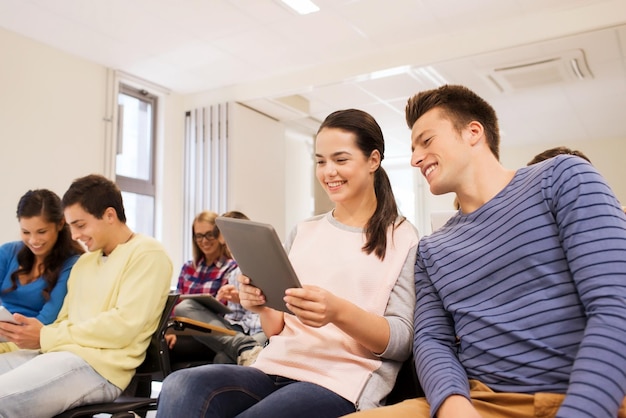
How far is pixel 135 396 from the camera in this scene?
1.83 m

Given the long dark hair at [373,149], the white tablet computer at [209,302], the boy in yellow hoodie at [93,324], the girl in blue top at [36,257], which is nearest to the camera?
the long dark hair at [373,149]

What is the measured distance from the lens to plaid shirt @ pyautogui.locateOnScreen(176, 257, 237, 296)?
322 cm

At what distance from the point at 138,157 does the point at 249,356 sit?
3434 millimetres

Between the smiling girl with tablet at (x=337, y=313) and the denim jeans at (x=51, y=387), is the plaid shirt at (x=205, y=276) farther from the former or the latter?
the smiling girl with tablet at (x=337, y=313)

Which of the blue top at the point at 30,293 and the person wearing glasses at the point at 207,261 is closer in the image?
the blue top at the point at 30,293

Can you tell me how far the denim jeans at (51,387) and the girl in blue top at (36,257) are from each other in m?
0.54

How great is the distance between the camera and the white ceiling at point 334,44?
362 cm

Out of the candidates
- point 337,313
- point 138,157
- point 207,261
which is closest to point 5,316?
point 337,313

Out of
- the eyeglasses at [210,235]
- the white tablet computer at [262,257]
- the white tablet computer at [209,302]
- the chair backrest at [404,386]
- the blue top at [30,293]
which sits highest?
the eyeglasses at [210,235]

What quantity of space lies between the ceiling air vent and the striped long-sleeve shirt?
12.5 feet

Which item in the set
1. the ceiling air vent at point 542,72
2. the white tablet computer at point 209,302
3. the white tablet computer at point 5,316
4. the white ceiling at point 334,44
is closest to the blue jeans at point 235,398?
the white tablet computer at point 5,316

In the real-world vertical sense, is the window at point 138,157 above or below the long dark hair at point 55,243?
above

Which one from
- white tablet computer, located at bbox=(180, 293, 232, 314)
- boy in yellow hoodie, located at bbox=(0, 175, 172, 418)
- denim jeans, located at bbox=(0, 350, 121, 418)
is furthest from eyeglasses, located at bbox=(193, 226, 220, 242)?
denim jeans, located at bbox=(0, 350, 121, 418)

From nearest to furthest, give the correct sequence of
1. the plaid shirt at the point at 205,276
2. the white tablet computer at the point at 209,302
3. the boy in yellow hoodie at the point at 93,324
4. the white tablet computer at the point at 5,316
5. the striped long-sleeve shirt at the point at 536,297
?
the striped long-sleeve shirt at the point at 536,297 < the boy in yellow hoodie at the point at 93,324 < the white tablet computer at the point at 5,316 < the white tablet computer at the point at 209,302 < the plaid shirt at the point at 205,276
